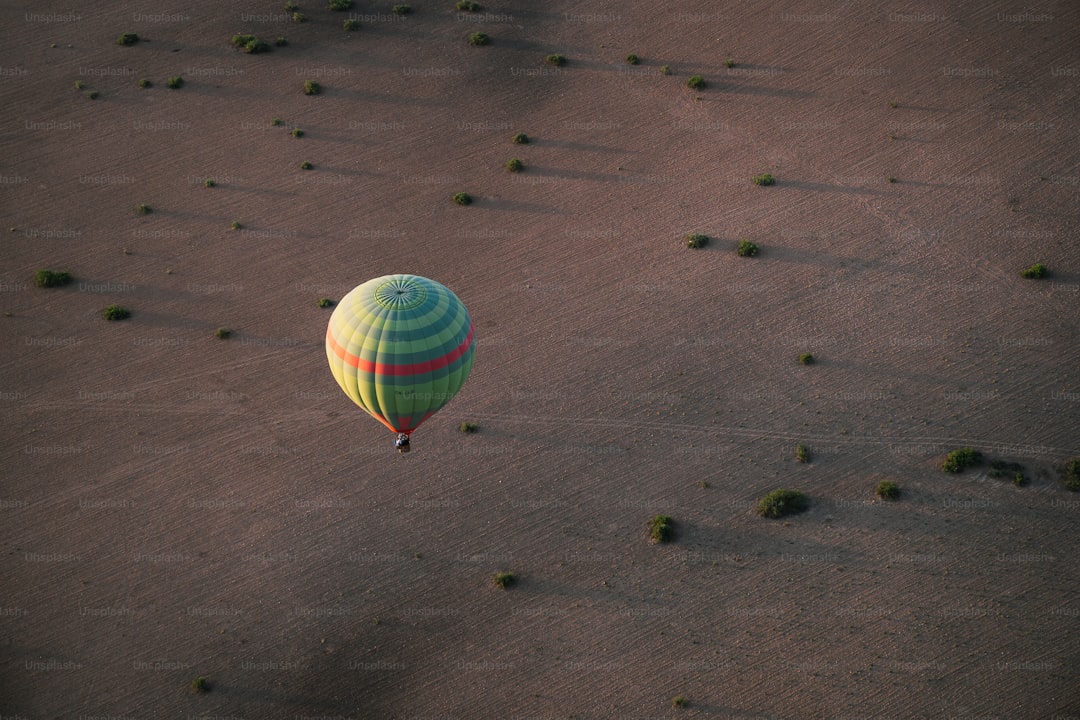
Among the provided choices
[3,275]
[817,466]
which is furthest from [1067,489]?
[3,275]

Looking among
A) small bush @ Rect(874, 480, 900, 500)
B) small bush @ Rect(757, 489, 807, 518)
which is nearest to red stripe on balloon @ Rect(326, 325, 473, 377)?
small bush @ Rect(757, 489, 807, 518)

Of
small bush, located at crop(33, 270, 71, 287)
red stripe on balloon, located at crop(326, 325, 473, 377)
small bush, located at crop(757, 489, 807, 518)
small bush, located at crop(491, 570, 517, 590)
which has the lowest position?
small bush, located at crop(491, 570, 517, 590)

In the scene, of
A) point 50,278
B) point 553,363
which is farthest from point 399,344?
point 50,278

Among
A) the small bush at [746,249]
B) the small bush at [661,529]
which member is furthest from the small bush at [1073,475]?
the small bush at [661,529]

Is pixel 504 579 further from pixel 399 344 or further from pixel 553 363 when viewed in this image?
pixel 399 344

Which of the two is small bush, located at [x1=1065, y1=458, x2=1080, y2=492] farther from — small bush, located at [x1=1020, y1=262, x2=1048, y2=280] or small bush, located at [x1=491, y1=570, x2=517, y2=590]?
small bush, located at [x1=491, y1=570, x2=517, y2=590]

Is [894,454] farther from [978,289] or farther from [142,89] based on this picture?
[142,89]
